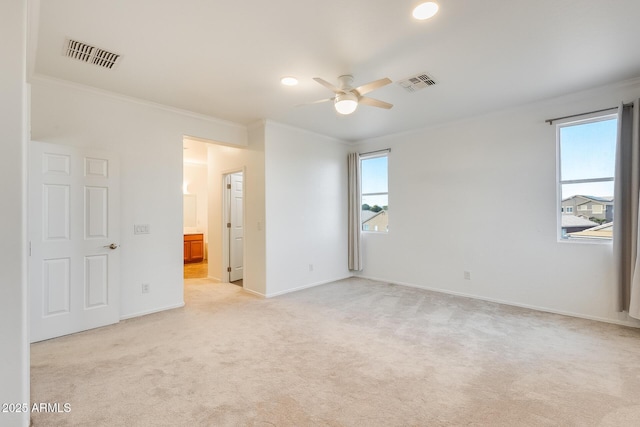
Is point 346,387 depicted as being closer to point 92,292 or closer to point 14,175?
point 14,175

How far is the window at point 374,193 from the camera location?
5.75 meters

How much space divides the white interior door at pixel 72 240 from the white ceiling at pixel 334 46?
94 cm

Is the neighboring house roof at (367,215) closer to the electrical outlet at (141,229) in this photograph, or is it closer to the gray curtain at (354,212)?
the gray curtain at (354,212)

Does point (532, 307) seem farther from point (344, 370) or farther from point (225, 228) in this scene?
point (225, 228)

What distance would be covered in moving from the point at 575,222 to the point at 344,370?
3.55 metres

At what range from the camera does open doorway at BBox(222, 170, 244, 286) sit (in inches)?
225

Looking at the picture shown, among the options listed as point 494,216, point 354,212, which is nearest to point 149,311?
point 354,212

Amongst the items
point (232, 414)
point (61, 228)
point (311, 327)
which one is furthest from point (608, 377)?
point (61, 228)

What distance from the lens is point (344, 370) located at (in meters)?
2.45

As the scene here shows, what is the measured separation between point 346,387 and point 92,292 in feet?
9.95

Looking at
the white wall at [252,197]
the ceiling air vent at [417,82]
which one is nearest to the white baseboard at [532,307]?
the white wall at [252,197]

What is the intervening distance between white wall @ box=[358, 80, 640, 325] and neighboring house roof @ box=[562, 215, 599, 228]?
125mm

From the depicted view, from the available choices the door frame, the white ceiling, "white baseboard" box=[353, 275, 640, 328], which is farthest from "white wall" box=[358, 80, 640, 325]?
the door frame

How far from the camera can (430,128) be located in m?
5.02
